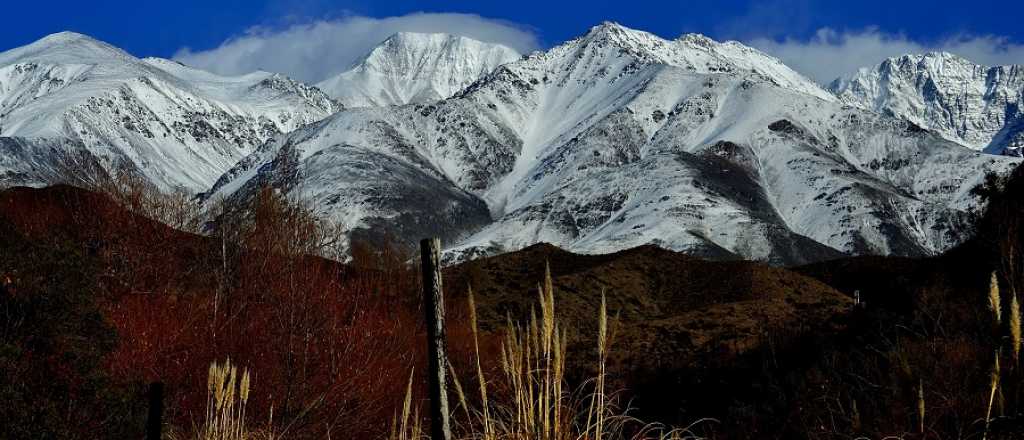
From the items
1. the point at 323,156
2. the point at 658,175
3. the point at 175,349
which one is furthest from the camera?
the point at 323,156

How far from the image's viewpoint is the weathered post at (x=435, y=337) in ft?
14.9

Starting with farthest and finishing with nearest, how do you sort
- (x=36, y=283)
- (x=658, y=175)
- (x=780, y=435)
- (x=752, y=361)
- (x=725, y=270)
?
(x=658, y=175) < (x=725, y=270) < (x=752, y=361) < (x=780, y=435) < (x=36, y=283)

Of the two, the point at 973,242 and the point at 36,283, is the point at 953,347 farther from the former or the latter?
the point at 973,242

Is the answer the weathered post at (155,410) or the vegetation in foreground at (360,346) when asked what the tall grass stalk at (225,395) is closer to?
the vegetation in foreground at (360,346)

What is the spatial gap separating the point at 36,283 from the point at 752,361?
17633mm

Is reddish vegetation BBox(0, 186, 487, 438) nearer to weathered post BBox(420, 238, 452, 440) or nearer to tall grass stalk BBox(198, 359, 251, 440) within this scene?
tall grass stalk BBox(198, 359, 251, 440)

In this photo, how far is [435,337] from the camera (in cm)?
466

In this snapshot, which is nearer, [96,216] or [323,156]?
[96,216]

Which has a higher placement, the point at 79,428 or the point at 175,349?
the point at 175,349

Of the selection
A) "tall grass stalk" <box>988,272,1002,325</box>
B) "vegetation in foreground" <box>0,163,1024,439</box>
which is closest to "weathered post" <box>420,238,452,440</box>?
"vegetation in foreground" <box>0,163,1024,439</box>

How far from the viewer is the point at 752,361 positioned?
26.1 m

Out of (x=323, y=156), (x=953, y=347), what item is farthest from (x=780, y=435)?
(x=323, y=156)

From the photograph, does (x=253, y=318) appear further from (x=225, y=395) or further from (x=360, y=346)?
(x=225, y=395)

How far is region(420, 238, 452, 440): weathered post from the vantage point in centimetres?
454
